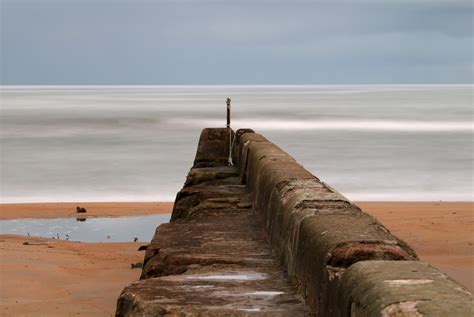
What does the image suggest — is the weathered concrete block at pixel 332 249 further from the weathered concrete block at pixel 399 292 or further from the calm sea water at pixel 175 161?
the calm sea water at pixel 175 161

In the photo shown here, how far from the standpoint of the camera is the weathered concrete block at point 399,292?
105 inches

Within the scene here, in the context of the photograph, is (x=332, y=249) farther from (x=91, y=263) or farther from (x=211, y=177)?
(x=91, y=263)

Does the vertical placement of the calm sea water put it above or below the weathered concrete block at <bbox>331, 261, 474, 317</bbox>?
below

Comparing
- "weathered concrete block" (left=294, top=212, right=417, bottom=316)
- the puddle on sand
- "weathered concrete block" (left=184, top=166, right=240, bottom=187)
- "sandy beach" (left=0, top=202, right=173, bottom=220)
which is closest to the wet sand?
"weathered concrete block" (left=184, top=166, right=240, bottom=187)

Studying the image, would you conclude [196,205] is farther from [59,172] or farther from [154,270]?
[59,172]

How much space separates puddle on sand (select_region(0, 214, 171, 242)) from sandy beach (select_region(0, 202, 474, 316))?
0.83 metres

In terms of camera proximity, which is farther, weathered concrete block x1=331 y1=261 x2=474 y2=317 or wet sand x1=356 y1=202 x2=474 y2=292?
wet sand x1=356 y1=202 x2=474 y2=292

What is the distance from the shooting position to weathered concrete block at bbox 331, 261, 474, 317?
105 inches

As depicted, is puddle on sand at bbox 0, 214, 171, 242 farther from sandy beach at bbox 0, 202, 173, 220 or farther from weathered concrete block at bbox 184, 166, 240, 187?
weathered concrete block at bbox 184, 166, 240, 187

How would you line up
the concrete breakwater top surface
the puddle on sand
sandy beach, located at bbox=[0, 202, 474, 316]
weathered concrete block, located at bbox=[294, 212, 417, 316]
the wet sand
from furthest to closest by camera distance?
the puddle on sand < the wet sand < sandy beach, located at bbox=[0, 202, 474, 316] < weathered concrete block, located at bbox=[294, 212, 417, 316] < the concrete breakwater top surface

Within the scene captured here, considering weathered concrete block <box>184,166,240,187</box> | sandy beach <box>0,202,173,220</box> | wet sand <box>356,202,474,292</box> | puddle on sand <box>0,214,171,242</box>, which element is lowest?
sandy beach <box>0,202,173,220</box>

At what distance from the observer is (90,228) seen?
1534 cm

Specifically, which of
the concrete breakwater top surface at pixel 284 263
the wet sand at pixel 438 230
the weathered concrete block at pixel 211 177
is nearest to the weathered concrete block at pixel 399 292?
the concrete breakwater top surface at pixel 284 263

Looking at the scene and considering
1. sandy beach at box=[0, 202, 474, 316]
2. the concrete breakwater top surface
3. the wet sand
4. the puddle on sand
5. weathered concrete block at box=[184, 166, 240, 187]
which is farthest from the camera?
the puddle on sand
